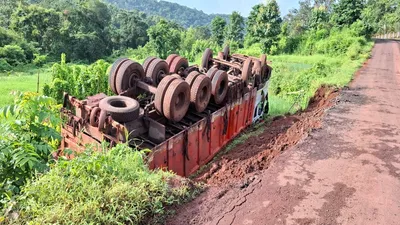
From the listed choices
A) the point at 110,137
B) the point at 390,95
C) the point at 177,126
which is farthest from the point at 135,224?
the point at 390,95

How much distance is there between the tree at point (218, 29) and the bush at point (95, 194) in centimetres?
4201

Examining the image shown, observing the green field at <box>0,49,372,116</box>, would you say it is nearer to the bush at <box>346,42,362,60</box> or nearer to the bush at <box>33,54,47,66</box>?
A: the bush at <box>346,42,362,60</box>

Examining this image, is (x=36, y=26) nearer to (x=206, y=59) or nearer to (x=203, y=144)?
(x=206, y=59)

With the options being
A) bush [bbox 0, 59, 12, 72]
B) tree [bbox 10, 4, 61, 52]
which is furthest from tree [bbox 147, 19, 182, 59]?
bush [bbox 0, 59, 12, 72]

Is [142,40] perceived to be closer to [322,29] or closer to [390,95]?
[322,29]

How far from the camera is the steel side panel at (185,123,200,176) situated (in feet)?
24.6

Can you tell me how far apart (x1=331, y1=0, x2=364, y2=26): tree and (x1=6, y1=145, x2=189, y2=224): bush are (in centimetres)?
3212

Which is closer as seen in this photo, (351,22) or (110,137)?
(110,137)

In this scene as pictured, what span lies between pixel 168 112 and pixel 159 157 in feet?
3.84

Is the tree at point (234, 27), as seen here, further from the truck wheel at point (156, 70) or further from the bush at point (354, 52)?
the truck wheel at point (156, 70)

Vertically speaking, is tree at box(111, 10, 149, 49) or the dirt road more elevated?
tree at box(111, 10, 149, 49)

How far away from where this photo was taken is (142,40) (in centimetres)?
5166

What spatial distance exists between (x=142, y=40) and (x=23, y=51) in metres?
24.4

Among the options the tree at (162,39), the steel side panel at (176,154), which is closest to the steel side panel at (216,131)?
the steel side panel at (176,154)
